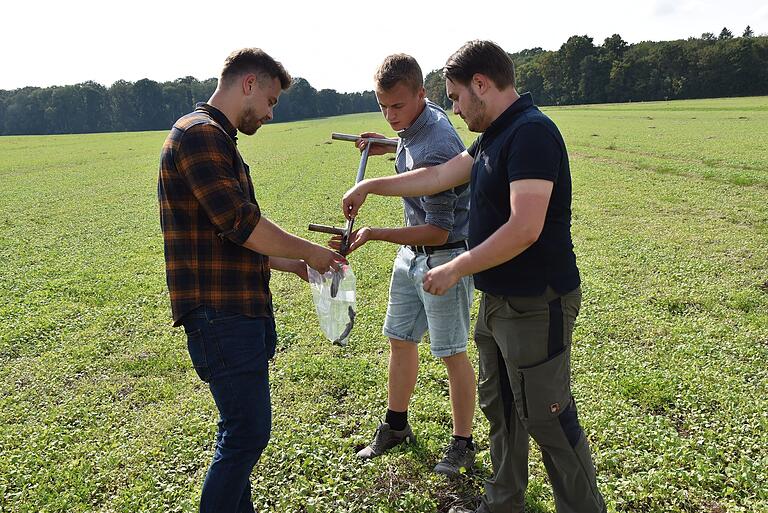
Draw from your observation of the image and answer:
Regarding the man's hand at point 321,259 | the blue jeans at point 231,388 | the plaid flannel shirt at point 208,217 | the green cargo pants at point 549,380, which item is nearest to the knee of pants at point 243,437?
the blue jeans at point 231,388

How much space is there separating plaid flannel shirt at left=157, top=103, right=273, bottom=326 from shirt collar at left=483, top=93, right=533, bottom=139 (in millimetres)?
1296

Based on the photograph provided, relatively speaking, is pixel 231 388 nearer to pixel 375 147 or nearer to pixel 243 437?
pixel 243 437

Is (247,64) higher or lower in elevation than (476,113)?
higher

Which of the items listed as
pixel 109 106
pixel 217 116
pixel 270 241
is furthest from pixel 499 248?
pixel 109 106

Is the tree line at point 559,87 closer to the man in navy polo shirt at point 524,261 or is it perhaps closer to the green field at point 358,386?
the green field at point 358,386

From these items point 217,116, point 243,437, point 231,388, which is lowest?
point 243,437

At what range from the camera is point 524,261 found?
292cm

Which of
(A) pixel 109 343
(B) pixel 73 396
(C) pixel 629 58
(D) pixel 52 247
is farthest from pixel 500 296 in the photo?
(C) pixel 629 58

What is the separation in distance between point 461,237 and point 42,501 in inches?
138

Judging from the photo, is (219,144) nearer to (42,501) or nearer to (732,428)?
(42,501)

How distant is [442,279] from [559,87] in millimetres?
101235

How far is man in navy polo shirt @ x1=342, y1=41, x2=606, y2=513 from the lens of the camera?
269 centimetres

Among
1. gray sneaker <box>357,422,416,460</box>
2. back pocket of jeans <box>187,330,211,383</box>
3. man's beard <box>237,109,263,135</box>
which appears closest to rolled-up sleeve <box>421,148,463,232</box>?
man's beard <box>237,109,263,135</box>

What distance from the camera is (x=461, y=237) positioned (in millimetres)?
3857
